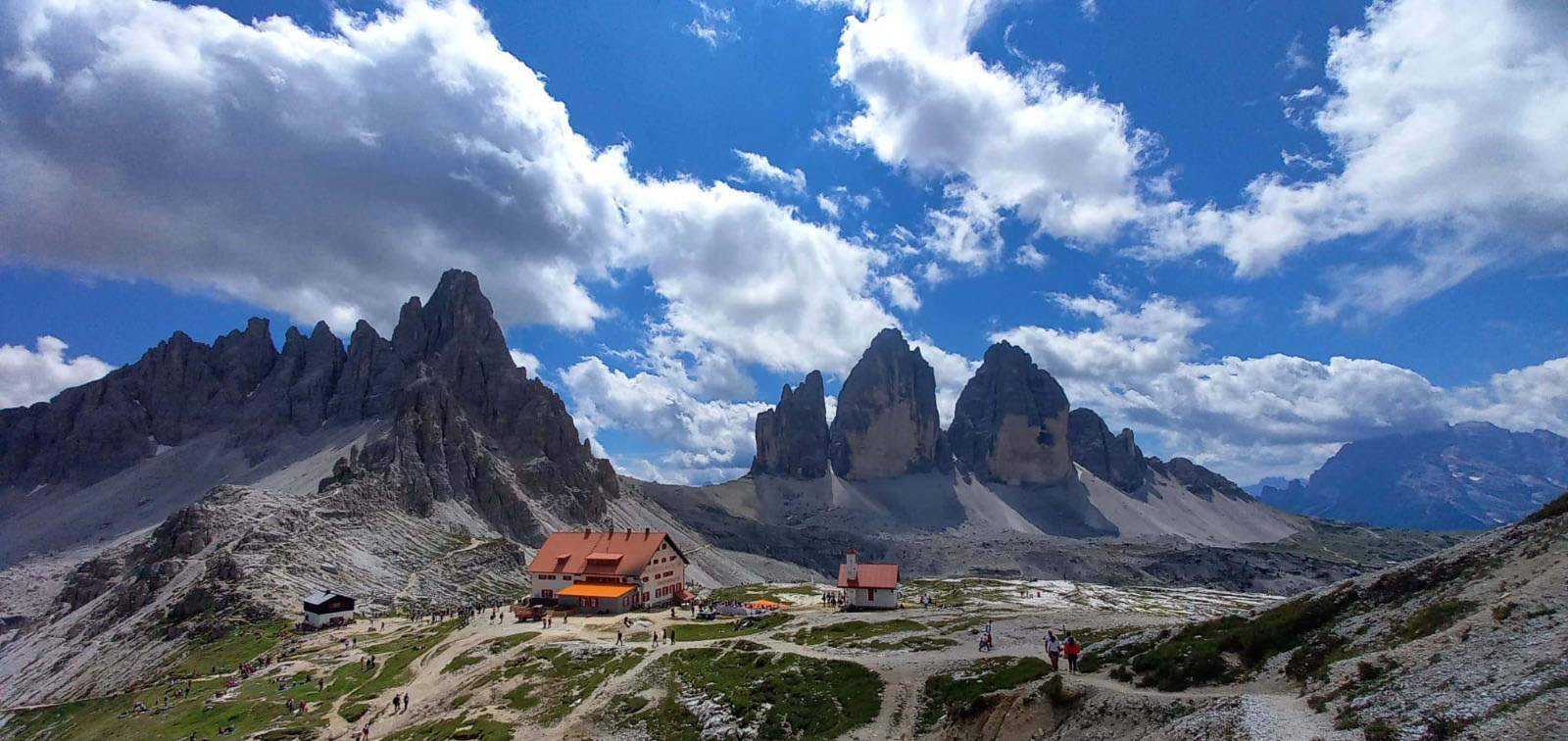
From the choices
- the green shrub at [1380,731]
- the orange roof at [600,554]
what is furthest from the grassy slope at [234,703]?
the green shrub at [1380,731]

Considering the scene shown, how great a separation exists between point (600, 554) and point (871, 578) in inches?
1348

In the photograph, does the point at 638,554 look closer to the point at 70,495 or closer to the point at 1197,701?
the point at 1197,701

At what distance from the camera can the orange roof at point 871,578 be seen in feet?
253

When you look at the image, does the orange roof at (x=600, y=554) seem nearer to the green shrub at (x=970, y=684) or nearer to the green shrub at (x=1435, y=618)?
the green shrub at (x=970, y=684)

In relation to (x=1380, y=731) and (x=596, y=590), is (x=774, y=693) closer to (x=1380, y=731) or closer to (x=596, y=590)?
(x=1380, y=731)

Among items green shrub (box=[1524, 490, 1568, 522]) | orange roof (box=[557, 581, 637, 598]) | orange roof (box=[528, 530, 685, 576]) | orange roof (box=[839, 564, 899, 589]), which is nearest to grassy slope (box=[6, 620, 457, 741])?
orange roof (box=[557, 581, 637, 598])

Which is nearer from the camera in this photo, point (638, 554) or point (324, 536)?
point (638, 554)

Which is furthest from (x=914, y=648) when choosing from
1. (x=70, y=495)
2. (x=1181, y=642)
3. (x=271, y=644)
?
A: (x=70, y=495)

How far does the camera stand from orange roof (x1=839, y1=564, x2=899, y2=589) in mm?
77250

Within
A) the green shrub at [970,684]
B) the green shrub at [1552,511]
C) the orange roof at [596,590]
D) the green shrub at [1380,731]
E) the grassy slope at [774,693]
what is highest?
the green shrub at [1552,511]

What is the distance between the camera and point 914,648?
1849 inches

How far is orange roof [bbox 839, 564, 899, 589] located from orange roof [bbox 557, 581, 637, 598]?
2423 centimetres

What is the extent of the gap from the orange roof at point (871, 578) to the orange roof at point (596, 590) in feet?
79.5

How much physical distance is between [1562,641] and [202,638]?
113718 millimetres
